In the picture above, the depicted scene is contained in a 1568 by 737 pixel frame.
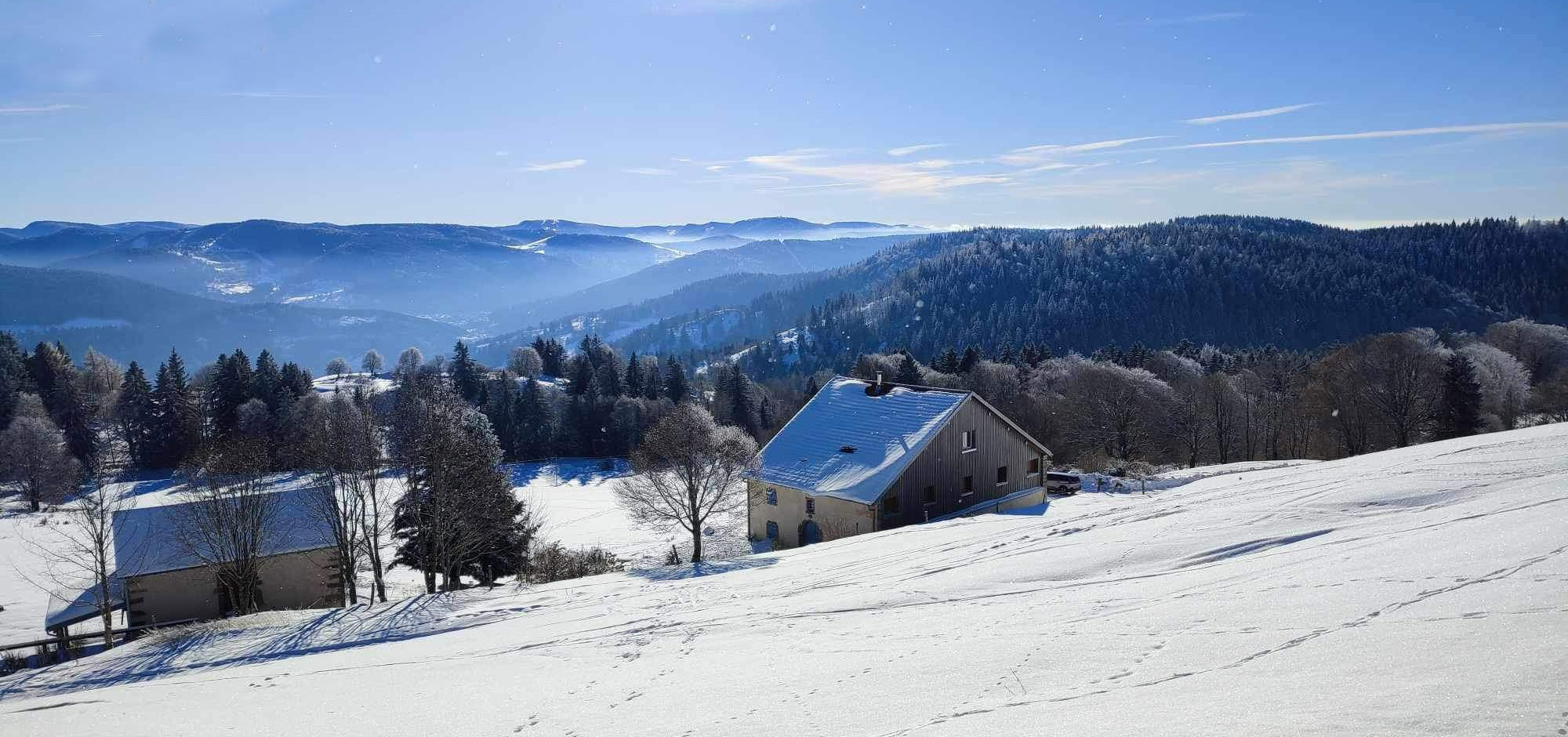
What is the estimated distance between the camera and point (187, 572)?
2745 centimetres

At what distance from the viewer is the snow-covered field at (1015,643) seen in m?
5.47

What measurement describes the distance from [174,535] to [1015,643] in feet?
102

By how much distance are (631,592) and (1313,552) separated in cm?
1251

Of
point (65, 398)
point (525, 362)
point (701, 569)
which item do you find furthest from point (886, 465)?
point (525, 362)

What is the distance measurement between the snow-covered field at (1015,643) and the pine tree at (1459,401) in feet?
127

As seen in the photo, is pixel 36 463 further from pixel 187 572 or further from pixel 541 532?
pixel 187 572

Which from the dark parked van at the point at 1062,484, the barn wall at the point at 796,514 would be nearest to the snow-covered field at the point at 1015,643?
the barn wall at the point at 796,514

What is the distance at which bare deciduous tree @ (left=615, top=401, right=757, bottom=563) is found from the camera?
29.7m

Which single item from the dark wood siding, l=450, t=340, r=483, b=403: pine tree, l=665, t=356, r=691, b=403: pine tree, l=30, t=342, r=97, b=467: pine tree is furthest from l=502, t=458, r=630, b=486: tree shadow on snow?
the dark wood siding

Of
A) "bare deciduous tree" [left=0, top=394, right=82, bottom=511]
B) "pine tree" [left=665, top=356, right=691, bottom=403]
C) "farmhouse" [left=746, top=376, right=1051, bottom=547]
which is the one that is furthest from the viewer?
"pine tree" [left=665, top=356, right=691, bottom=403]

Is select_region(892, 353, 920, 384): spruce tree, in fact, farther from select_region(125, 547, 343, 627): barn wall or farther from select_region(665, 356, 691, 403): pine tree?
select_region(125, 547, 343, 627): barn wall

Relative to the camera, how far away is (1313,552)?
1008 cm

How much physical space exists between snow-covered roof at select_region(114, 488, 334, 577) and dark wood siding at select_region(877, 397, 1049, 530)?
21.7 metres

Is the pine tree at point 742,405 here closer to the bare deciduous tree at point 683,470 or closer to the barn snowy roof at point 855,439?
the barn snowy roof at point 855,439
